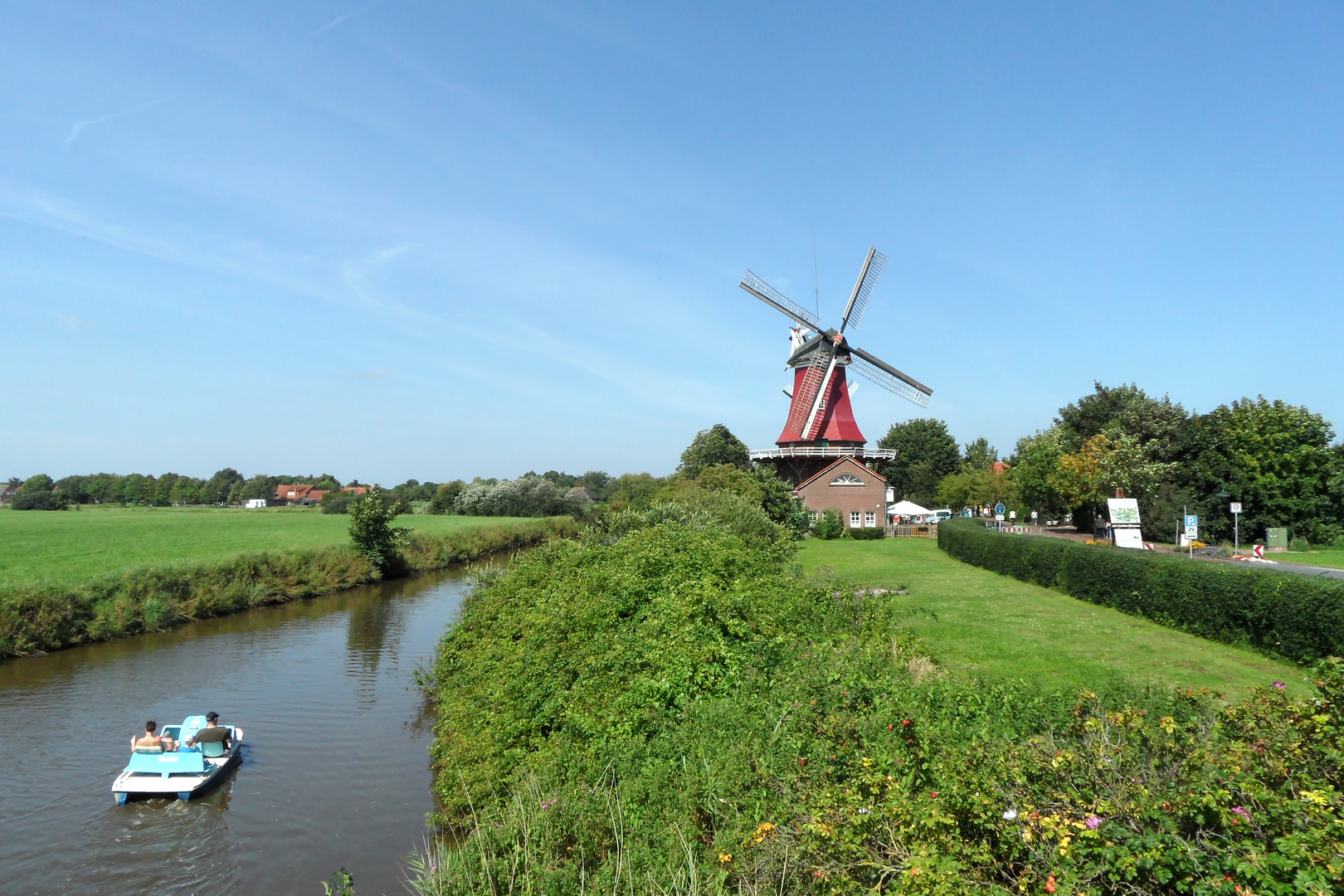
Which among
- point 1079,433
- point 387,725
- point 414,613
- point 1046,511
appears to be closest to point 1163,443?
point 1079,433

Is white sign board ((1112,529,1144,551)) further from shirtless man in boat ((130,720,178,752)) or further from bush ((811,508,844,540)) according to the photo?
shirtless man in boat ((130,720,178,752))

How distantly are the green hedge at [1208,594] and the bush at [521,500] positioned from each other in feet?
206

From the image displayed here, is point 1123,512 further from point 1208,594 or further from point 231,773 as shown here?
point 231,773

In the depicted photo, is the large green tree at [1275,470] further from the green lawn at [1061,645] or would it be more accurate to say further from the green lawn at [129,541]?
the green lawn at [129,541]

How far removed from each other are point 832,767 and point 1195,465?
1760 inches

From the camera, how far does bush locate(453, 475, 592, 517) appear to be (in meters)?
83.2

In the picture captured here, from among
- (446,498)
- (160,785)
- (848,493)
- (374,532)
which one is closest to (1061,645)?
(160,785)

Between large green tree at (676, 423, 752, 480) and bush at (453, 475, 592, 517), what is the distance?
16312mm

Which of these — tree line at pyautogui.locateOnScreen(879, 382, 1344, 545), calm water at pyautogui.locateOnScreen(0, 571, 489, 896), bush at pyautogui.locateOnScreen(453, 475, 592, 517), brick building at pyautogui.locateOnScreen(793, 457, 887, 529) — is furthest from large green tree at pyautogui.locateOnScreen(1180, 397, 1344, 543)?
bush at pyautogui.locateOnScreen(453, 475, 592, 517)

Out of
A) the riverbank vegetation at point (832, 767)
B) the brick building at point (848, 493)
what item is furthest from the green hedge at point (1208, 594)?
the brick building at point (848, 493)

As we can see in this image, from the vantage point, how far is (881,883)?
16.7 feet

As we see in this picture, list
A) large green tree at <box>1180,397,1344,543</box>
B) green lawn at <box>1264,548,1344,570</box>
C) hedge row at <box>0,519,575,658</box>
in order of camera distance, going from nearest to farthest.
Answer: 1. hedge row at <box>0,519,575,658</box>
2. green lawn at <box>1264,548,1344,570</box>
3. large green tree at <box>1180,397,1344,543</box>

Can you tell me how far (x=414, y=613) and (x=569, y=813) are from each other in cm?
2662

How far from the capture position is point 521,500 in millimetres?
83625
